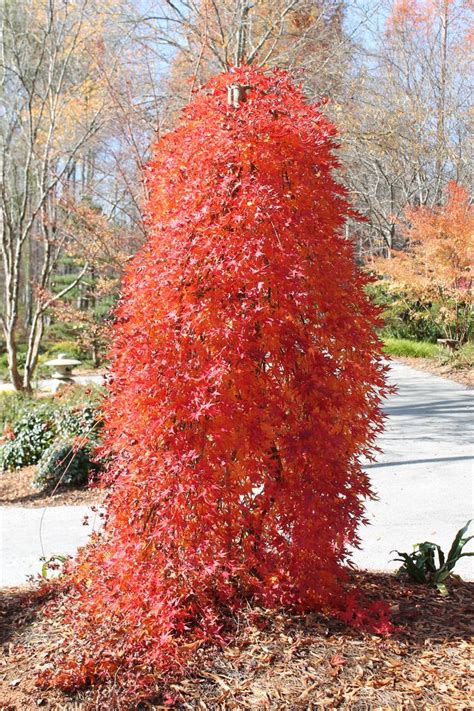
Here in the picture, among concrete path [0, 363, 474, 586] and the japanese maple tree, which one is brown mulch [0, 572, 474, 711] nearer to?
concrete path [0, 363, 474, 586]

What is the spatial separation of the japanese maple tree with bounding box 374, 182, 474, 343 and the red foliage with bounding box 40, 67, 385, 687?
13.4 meters

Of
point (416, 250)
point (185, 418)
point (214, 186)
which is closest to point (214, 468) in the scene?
point (185, 418)

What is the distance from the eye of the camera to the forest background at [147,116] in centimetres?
1007

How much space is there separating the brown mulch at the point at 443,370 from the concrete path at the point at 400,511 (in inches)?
175

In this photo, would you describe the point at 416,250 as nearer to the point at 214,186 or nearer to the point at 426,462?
the point at 426,462

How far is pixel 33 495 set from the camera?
782cm

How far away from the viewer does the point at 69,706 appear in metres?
2.84

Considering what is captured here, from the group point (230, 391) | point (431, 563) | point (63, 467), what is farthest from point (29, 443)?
point (230, 391)

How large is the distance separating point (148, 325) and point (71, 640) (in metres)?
1.55

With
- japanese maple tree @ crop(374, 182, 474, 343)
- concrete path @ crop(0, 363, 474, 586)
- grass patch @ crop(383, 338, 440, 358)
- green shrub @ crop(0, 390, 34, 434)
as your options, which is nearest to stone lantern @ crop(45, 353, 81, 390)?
green shrub @ crop(0, 390, 34, 434)

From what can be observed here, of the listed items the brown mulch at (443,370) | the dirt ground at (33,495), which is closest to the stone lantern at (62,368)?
the dirt ground at (33,495)

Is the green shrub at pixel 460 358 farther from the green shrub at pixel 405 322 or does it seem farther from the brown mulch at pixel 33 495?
the brown mulch at pixel 33 495

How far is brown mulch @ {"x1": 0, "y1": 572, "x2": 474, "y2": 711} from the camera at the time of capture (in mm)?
2805

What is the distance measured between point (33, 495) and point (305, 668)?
5.51 m
